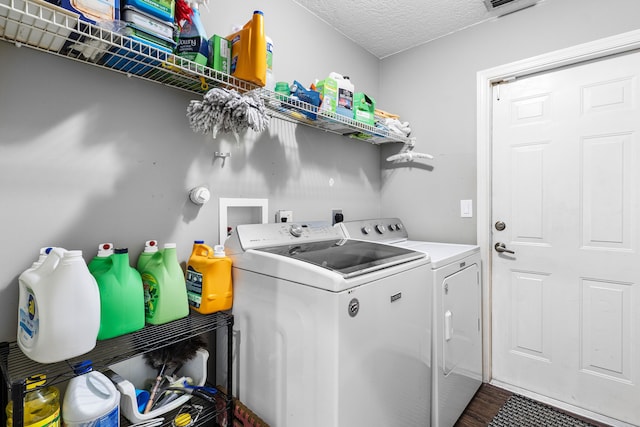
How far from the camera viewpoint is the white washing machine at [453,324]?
1640 mm

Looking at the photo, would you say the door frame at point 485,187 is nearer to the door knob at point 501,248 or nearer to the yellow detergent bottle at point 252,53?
the door knob at point 501,248

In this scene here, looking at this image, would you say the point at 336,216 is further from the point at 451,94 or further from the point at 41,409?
the point at 41,409

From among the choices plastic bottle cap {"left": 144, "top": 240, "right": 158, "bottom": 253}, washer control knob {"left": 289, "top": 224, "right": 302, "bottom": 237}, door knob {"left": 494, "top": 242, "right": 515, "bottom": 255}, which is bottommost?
door knob {"left": 494, "top": 242, "right": 515, "bottom": 255}

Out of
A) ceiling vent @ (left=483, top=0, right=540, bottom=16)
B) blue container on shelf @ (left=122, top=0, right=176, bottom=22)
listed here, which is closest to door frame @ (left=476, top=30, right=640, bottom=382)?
ceiling vent @ (left=483, top=0, right=540, bottom=16)

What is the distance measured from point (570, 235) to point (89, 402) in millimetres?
2583

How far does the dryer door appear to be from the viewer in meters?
1.71

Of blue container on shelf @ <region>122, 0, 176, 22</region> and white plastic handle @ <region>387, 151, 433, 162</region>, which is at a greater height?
blue container on shelf @ <region>122, 0, 176, 22</region>

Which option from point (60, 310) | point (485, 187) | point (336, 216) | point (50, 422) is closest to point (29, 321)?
point (60, 310)

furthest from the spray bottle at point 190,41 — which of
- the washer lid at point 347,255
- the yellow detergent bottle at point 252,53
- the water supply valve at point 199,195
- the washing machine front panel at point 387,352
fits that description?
the washing machine front panel at point 387,352

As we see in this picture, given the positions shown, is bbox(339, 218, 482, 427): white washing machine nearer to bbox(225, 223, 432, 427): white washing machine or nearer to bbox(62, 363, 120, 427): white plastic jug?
bbox(225, 223, 432, 427): white washing machine

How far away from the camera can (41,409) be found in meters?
0.97

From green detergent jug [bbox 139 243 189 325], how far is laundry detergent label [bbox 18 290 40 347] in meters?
0.36

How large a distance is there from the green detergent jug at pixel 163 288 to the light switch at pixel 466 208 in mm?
1977

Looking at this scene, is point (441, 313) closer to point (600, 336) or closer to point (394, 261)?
point (394, 261)
